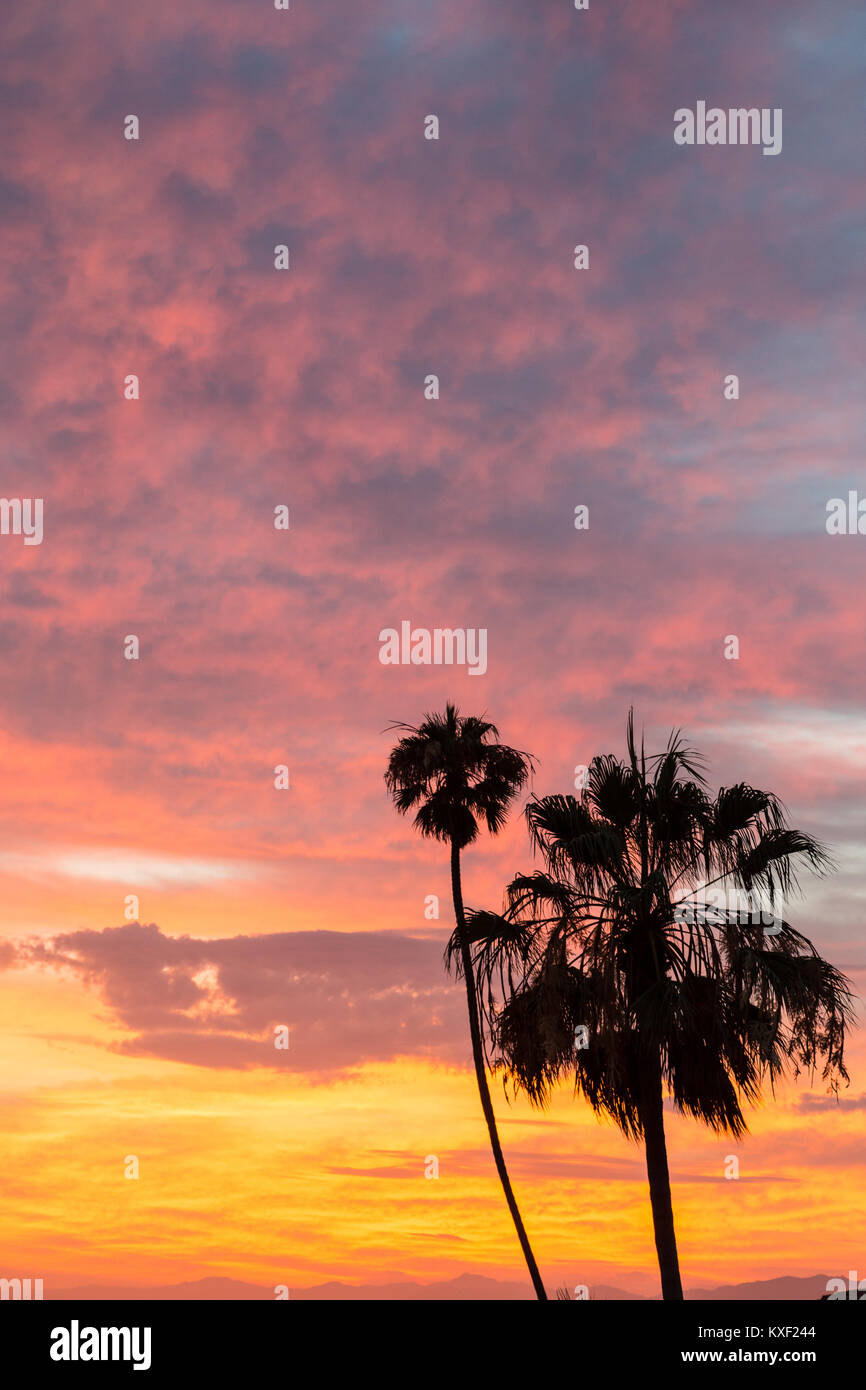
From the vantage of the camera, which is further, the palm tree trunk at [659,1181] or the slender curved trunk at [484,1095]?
the slender curved trunk at [484,1095]

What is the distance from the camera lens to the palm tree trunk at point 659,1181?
25.9 m

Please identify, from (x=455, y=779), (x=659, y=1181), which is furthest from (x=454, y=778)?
(x=659, y=1181)

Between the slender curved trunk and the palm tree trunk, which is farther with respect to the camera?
the slender curved trunk

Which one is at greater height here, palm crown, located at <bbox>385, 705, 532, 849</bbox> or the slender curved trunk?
palm crown, located at <bbox>385, 705, 532, 849</bbox>

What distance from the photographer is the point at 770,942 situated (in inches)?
1064

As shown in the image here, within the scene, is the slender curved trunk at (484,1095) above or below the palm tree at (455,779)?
below

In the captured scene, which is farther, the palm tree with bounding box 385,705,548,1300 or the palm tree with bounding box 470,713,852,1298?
the palm tree with bounding box 385,705,548,1300

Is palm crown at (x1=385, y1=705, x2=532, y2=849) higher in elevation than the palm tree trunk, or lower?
higher

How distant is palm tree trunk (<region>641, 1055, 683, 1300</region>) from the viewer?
25.9m

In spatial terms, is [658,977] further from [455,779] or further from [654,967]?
[455,779]

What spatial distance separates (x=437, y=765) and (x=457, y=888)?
12.4ft

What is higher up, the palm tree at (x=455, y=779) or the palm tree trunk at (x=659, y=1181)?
the palm tree at (x=455, y=779)
